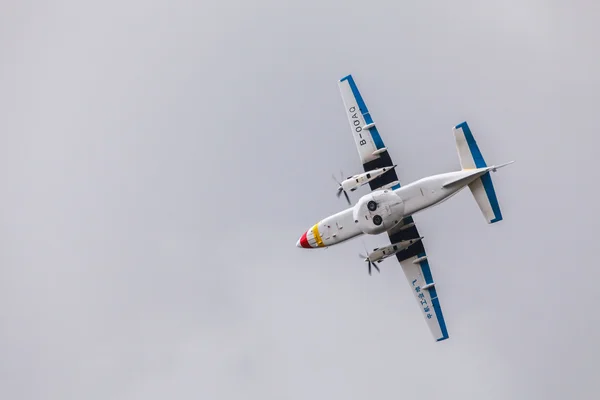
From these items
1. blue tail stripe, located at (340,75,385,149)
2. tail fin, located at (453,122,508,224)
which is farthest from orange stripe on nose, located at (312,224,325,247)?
tail fin, located at (453,122,508,224)

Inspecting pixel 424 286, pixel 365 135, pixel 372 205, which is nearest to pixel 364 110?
pixel 365 135

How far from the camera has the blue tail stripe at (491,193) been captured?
356 feet

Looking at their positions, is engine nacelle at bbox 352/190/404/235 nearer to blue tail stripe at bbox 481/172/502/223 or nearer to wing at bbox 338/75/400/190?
wing at bbox 338/75/400/190

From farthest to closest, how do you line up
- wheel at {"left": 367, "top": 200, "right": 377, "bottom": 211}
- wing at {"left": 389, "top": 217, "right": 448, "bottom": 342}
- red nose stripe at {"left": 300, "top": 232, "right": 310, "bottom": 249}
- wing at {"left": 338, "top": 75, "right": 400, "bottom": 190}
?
wing at {"left": 389, "top": 217, "right": 448, "bottom": 342} → red nose stripe at {"left": 300, "top": 232, "right": 310, "bottom": 249} → wing at {"left": 338, "top": 75, "right": 400, "bottom": 190} → wheel at {"left": 367, "top": 200, "right": 377, "bottom": 211}

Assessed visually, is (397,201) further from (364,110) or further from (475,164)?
(364,110)

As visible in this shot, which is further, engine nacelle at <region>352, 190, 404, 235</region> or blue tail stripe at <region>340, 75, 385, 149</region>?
blue tail stripe at <region>340, 75, 385, 149</region>

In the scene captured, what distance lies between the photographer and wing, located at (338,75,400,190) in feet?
366

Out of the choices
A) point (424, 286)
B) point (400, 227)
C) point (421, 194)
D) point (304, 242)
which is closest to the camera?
point (421, 194)

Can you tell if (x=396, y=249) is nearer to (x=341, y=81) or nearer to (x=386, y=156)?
(x=386, y=156)

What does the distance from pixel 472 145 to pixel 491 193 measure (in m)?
4.83

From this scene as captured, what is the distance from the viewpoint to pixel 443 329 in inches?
4609

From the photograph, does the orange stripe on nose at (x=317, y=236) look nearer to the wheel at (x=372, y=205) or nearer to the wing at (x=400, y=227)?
the wing at (x=400, y=227)

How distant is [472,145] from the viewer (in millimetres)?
108500

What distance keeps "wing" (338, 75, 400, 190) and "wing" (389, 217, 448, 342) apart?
8.68 metres
